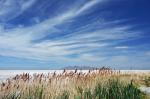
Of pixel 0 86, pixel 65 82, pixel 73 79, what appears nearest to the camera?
pixel 0 86

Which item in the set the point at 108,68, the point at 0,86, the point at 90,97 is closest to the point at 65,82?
the point at 90,97

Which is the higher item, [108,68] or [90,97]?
[108,68]

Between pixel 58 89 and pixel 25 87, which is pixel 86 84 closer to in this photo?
pixel 58 89

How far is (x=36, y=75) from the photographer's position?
31.6ft

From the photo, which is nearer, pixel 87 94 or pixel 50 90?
pixel 87 94

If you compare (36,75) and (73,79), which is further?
(73,79)

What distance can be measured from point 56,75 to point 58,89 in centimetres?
101

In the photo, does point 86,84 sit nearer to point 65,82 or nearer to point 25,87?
point 65,82

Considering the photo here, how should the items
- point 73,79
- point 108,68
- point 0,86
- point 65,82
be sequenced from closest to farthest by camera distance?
point 0,86
point 65,82
point 73,79
point 108,68

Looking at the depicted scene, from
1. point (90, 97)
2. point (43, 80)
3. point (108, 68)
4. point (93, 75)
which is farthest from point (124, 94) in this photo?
point (108, 68)

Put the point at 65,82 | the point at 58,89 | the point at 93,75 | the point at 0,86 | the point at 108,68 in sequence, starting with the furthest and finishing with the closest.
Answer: the point at 108,68 < the point at 93,75 < the point at 65,82 < the point at 58,89 < the point at 0,86

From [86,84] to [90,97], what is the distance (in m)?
2.63

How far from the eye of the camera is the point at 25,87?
906 cm

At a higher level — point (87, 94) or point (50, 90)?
point (50, 90)
